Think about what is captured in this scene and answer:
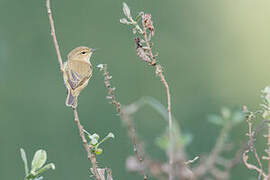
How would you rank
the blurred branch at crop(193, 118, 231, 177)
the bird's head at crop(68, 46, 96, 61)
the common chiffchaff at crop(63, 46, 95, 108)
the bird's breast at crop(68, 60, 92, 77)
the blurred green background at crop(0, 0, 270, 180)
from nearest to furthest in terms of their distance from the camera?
1. the blurred branch at crop(193, 118, 231, 177)
2. the common chiffchaff at crop(63, 46, 95, 108)
3. the bird's breast at crop(68, 60, 92, 77)
4. the bird's head at crop(68, 46, 96, 61)
5. the blurred green background at crop(0, 0, 270, 180)

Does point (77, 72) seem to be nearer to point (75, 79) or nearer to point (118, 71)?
point (75, 79)

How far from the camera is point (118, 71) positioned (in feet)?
21.8

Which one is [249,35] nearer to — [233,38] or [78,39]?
[233,38]

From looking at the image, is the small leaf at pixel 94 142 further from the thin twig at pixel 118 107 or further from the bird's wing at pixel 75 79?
the bird's wing at pixel 75 79

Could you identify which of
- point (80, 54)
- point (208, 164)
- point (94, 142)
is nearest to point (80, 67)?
point (80, 54)

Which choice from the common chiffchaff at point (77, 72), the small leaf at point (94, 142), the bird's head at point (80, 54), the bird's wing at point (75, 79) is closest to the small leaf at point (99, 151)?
the small leaf at point (94, 142)

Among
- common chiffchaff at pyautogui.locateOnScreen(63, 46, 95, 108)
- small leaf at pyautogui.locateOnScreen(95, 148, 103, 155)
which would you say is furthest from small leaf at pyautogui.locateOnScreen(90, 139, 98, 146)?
common chiffchaff at pyautogui.locateOnScreen(63, 46, 95, 108)

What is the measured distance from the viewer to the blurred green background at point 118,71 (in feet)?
17.3

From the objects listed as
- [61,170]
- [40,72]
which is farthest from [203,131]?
[40,72]

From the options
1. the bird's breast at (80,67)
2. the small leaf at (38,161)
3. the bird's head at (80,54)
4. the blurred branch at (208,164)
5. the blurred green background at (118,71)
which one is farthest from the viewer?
the blurred green background at (118,71)

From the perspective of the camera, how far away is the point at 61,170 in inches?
180

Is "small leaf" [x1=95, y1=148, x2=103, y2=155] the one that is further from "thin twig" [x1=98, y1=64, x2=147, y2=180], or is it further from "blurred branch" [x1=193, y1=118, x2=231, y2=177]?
"blurred branch" [x1=193, y1=118, x2=231, y2=177]

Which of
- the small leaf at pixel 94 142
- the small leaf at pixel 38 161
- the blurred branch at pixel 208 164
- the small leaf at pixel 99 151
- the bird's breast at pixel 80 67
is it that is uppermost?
the bird's breast at pixel 80 67

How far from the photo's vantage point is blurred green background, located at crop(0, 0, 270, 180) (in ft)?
17.3
